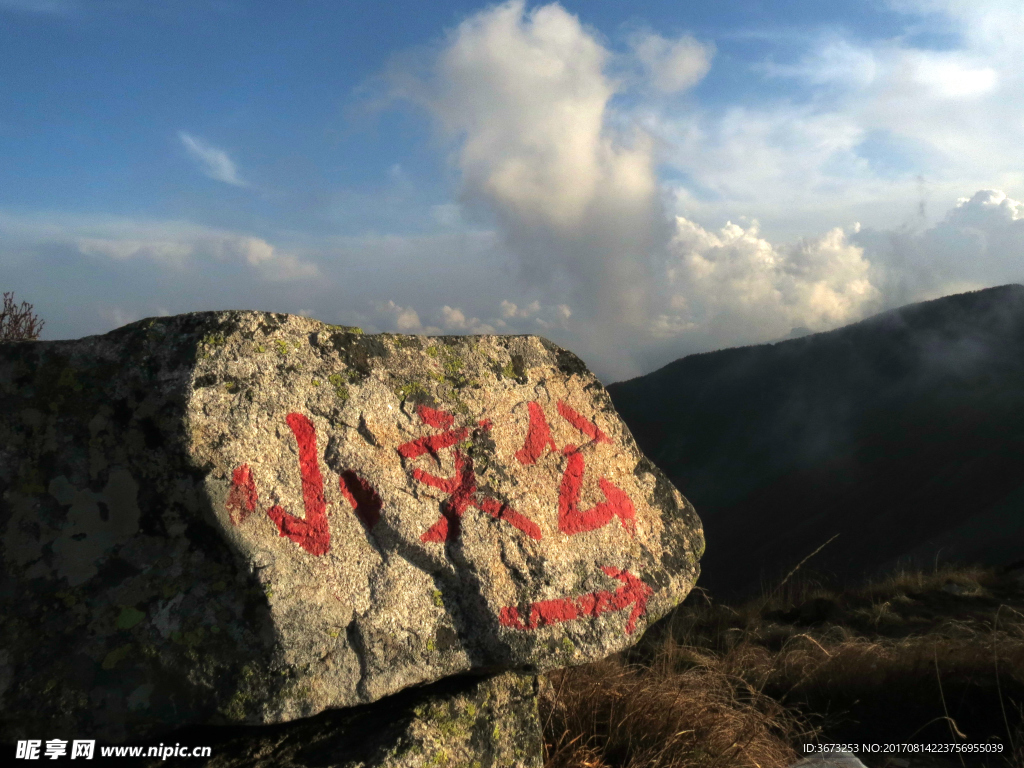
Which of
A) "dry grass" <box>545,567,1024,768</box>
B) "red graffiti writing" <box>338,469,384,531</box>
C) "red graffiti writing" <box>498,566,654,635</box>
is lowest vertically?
"dry grass" <box>545,567,1024,768</box>

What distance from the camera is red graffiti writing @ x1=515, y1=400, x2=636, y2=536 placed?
243 cm

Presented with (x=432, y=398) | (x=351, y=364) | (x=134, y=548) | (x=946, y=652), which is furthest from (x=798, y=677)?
(x=134, y=548)

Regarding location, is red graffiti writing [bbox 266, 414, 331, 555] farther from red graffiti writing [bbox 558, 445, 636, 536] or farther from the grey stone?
red graffiti writing [bbox 558, 445, 636, 536]

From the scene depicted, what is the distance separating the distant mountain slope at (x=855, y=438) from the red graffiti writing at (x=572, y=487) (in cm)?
1355

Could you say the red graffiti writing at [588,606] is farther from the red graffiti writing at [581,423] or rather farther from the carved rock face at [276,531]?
the red graffiti writing at [581,423]

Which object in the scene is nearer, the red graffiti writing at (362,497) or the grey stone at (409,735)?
the grey stone at (409,735)

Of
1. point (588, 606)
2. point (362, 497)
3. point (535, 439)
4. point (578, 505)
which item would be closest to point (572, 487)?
point (578, 505)

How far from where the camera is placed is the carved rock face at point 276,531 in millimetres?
1740

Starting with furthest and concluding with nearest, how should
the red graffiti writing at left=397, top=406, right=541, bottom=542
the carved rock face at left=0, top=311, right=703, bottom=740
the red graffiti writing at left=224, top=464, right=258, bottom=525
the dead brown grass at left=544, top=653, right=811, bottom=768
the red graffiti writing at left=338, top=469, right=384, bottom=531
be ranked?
1. the dead brown grass at left=544, top=653, right=811, bottom=768
2. the red graffiti writing at left=397, top=406, right=541, bottom=542
3. the red graffiti writing at left=338, top=469, right=384, bottom=531
4. the red graffiti writing at left=224, top=464, right=258, bottom=525
5. the carved rock face at left=0, top=311, right=703, bottom=740

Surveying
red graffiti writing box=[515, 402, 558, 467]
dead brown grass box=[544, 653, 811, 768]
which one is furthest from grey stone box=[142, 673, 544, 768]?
red graffiti writing box=[515, 402, 558, 467]

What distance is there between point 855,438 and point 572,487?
22230 millimetres

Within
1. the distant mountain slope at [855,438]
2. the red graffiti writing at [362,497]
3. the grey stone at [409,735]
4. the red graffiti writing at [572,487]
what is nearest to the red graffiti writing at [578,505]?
the red graffiti writing at [572,487]

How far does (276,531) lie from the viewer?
1.92 metres

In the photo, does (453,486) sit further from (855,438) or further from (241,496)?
(855,438)
